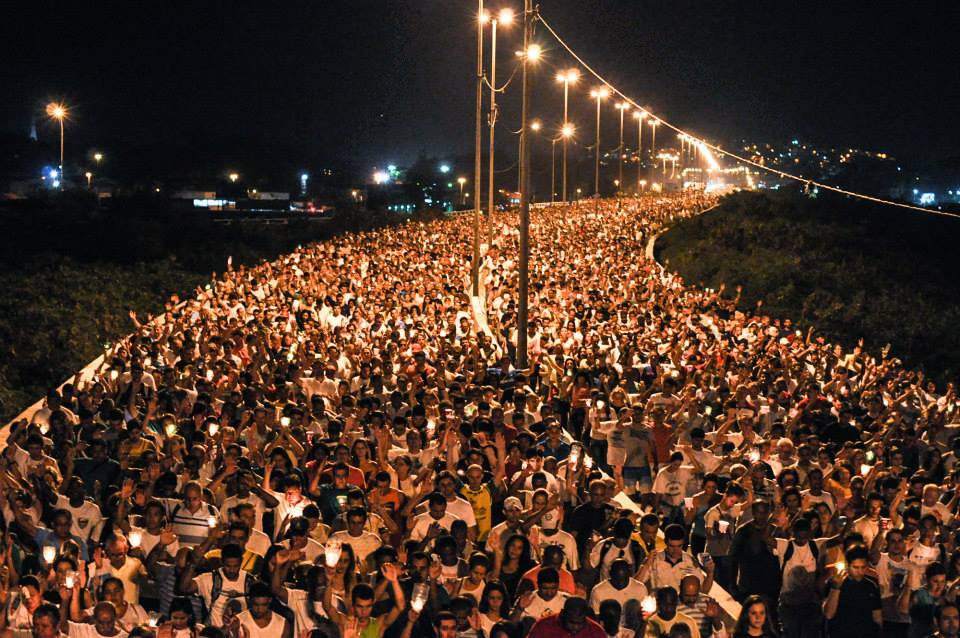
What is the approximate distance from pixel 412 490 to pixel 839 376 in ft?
23.3

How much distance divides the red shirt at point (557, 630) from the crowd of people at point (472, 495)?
0.01m

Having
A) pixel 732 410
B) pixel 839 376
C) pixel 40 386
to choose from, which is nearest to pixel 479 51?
pixel 40 386

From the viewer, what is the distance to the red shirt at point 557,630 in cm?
583

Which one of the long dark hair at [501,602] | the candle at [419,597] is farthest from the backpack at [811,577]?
the candle at [419,597]

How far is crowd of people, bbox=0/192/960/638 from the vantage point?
6.43 metres

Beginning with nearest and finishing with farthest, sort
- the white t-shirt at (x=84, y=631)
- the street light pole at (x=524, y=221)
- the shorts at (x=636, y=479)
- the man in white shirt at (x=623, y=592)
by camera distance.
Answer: the white t-shirt at (x=84, y=631), the man in white shirt at (x=623, y=592), the shorts at (x=636, y=479), the street light pole at (x=524, y=221)

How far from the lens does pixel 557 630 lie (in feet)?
19.2

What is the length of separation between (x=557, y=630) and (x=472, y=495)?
99.5 inches

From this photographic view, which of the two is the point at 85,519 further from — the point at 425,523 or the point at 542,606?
the point at 542,606

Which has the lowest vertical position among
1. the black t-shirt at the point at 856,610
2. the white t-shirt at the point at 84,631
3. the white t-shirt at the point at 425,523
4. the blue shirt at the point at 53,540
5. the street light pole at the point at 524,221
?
the black t-shirt at the point at 856,610

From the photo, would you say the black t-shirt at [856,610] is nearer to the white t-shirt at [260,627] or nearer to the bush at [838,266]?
the white t-shirt at [260,627]

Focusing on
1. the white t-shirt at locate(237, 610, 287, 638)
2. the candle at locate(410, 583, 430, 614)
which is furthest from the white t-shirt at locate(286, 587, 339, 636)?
the candle at locate(410, 583, 430, 614)

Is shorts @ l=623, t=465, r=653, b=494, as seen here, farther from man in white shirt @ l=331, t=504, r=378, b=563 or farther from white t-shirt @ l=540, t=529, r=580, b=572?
man in white shirt @ l=331, t=504, r=378, b=563

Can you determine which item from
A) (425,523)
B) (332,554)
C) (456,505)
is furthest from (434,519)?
(332,554)
